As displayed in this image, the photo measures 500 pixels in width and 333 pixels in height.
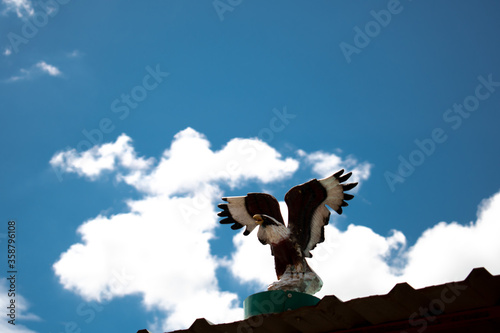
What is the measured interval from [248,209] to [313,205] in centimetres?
85

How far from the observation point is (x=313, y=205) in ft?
19.5

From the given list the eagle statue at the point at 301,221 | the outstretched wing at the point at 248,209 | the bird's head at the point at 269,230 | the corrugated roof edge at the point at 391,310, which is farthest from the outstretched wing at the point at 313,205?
the corrugated roof edge at the point at 391,310

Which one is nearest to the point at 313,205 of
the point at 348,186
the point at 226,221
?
the point at 348,186

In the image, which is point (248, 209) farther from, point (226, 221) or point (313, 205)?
point (313, 205)

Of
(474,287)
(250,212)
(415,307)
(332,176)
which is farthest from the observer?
(250,212)

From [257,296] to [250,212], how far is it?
1495 millimetres

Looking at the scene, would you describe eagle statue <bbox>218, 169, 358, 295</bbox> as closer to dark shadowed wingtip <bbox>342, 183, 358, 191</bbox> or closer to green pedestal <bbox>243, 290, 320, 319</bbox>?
dark shadowed wingtip <bbox>342, 183, 358, 191</bbox>

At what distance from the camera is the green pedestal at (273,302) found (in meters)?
4.93

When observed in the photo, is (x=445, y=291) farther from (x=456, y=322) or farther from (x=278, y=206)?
(x=278, y=206)

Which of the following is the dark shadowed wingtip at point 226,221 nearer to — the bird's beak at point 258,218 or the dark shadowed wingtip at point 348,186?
the bird's beak at point 258,218

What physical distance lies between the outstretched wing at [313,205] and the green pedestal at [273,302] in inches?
35.8

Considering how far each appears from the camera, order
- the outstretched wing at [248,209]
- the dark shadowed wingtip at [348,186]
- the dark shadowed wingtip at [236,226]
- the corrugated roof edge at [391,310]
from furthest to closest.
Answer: the dark shadowed wingtip at [236,226], the outstretched wing at [248,209], the dark shadowed wingtip at [348,186], the corrugated roof edge at [391,310]

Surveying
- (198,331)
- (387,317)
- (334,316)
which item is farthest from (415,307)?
(198,331)

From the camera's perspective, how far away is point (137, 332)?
436cm
